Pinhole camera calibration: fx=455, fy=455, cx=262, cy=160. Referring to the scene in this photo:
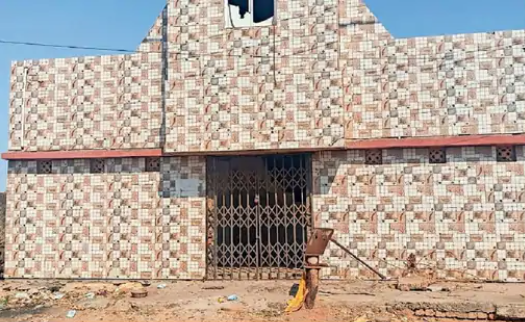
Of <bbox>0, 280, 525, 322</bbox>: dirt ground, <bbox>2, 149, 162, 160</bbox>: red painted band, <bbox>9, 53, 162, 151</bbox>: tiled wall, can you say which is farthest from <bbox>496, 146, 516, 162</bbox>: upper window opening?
<bbox>9, 53, 162, 151</bbox>: tiled wall

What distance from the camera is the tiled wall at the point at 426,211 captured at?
33.9 ft

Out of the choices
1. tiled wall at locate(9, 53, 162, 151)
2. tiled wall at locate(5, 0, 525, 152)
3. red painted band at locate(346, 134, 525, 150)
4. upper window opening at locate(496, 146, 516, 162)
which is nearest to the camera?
red painted band at locate(346, 134, 525, 150)

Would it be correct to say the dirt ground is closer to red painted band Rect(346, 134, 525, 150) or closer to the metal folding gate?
the metal folding gate

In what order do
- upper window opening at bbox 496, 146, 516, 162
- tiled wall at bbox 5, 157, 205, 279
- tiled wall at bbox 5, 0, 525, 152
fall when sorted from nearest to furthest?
upper window opening at bbox 496, 146, 516, 162 < tiled wall at bbox 5, 0, 525, 152 < tiled wall at bbox 5, 157, 205, 279

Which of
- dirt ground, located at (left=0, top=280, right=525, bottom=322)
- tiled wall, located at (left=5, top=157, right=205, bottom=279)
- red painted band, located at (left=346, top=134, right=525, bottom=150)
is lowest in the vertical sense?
dirt ground, located at (left=0, top=280, right=525, bottom=322)

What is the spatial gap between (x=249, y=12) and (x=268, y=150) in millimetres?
3554

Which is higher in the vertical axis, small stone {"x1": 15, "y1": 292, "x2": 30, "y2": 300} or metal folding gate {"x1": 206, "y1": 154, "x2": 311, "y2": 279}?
metal folding gate {"x1": 206, "y1": 154, "x2": 311, "y2": 279}

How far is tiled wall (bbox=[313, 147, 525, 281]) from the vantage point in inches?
406

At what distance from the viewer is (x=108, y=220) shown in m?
11.8

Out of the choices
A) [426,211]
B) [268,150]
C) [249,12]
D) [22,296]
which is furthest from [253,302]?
[249,12]

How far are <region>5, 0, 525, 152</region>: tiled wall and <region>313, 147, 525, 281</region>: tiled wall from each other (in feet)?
2.47

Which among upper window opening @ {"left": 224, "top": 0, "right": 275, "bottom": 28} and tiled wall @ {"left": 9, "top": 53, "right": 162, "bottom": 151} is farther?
tiled wall @ {"left": 9, "top": 53, "right": 162, "bottom": 151}

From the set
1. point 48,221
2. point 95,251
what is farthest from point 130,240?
point 48,221

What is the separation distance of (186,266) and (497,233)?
24.2 ft
